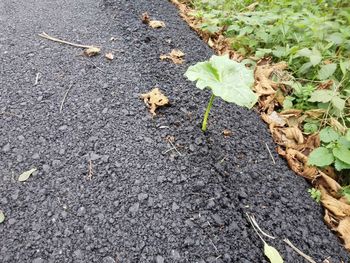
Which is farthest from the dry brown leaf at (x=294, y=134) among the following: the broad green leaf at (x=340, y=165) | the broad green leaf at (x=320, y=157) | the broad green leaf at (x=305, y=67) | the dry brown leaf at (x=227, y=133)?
the broad green leaf at (x=305, y=67)

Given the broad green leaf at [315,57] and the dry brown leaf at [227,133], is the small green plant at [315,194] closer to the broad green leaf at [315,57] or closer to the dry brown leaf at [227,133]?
the dry brown leaf at [227,133]

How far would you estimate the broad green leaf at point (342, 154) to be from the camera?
159 centimetres

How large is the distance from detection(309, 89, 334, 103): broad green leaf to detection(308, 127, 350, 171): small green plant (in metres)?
0.23

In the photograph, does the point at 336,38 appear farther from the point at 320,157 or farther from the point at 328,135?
the point at 320,157

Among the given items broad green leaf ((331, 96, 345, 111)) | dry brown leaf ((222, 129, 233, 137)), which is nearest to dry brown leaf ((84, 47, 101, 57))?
dry brown leaf ((222, 129, 233, 137))

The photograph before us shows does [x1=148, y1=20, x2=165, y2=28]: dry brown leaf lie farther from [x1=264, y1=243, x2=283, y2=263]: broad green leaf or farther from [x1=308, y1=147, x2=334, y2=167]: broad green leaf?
[x1=264, y1=243, x2=283, y2=263]: broad green leaf

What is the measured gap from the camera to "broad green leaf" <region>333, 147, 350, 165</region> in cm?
159

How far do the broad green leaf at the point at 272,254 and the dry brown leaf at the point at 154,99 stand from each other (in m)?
0.98

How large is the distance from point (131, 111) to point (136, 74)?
1.35 feet

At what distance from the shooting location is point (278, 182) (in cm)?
162

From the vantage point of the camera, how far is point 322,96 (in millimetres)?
1929

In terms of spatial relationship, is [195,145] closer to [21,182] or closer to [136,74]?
[136,74]

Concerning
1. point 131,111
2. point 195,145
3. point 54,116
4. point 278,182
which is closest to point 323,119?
point 278,182

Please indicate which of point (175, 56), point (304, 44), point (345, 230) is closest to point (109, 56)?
point (175, 56)
